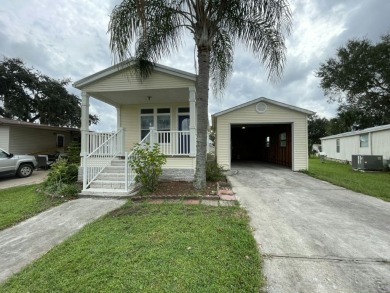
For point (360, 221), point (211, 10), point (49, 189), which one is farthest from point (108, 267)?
point (211, 10)

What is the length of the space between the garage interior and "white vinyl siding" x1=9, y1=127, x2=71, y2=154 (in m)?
13.7

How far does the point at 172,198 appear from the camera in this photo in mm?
5730

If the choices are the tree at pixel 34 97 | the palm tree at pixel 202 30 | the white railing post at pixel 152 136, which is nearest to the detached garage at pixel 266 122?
the white railing post at pixel 152 136

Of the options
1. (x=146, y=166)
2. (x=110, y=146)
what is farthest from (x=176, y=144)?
(x=110, y=146)

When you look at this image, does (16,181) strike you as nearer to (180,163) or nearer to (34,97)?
(180,163)

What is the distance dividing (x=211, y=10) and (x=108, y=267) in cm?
671

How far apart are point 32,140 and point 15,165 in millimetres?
5053

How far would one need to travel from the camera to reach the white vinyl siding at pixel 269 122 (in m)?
11.5

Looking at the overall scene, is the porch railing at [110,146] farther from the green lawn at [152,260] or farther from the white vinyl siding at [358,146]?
the white vinyl siding at [358,146]

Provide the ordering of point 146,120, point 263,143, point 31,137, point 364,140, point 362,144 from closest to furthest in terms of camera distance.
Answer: point 146,120 < point 31,137 < point 364,140 < point 362,144 < point 263,143

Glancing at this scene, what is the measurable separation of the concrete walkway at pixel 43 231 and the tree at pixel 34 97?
20230 millimetres

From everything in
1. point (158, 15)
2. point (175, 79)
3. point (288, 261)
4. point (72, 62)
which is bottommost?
point (288, 261)

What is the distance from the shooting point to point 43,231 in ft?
13.0

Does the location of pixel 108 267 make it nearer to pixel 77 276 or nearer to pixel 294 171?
pixel 77 276
